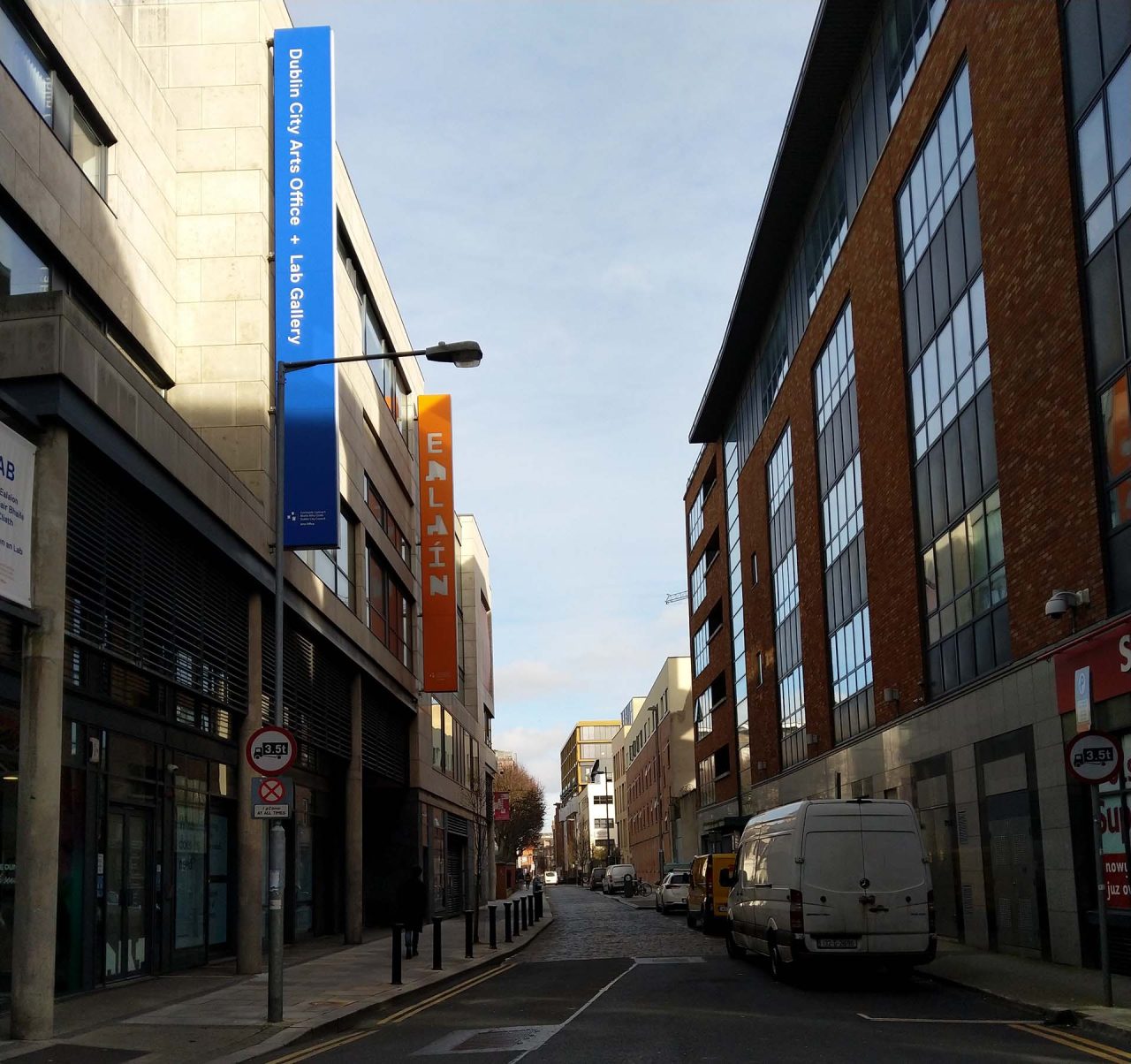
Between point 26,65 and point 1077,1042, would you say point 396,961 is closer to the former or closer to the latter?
point 1077,1042

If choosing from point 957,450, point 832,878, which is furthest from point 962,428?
point 832,878

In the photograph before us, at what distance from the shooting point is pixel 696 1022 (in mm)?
13344

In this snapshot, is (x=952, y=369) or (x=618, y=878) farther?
(x=618, y=878)

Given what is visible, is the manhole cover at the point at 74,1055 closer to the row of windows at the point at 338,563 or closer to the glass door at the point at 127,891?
the glass door at the point at 127,891

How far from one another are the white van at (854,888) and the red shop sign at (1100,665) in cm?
322

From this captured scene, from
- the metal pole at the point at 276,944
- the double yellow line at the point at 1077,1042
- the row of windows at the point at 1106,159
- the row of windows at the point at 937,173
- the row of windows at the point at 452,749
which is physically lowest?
the double yellow line at the point at 1077,1042

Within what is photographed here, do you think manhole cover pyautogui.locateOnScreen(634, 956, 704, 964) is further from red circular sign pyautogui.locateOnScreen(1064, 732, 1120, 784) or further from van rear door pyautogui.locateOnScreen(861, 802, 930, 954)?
red circular sign pyautogui.locateOnScreen(1064, 732, 1120, 784)

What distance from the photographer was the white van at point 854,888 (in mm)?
16609

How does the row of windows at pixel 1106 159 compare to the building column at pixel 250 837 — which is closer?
the row of windows at pixel 1106 159

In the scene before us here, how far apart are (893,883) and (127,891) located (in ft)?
32.7

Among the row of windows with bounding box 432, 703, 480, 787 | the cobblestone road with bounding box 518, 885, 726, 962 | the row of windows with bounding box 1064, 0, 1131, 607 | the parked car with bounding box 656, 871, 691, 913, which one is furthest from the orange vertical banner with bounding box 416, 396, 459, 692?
the row of windows with bounding box 1064, 0, 1131, 607

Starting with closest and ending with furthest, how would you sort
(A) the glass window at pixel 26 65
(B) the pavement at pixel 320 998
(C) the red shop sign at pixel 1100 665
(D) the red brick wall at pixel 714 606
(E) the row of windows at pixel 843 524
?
(B) the pavement at pixel 320 998
(A) the glass window at pixel 26 65
(C) the red shop sign at pixel 1100 665
(E) the row of windows at pixel 843 524
(D) the red brick wall at pixel 714 606

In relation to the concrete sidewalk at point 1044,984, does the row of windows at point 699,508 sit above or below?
above

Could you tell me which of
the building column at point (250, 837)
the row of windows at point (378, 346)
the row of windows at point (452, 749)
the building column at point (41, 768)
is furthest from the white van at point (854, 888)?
the row of windows at point (452, 749)
